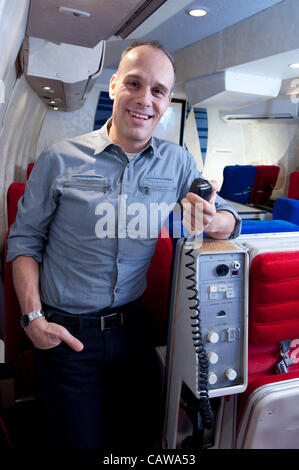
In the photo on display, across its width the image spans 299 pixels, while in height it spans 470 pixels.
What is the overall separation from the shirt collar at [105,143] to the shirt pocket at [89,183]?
0.10 m

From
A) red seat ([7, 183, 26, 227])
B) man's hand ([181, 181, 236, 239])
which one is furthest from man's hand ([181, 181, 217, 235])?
red seat ([7, 183, 26, 227])

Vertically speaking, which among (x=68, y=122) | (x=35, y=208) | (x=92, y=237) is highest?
(x=68, y=122)

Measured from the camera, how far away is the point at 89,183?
1221 mm

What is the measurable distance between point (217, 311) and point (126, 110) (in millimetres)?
768

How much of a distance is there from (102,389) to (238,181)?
6374 millimetres

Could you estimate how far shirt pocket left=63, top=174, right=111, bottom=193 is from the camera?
1.20 meters

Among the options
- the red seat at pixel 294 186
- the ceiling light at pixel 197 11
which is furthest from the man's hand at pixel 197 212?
the red seat at pixel 294 186

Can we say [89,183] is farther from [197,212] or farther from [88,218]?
[197,212]

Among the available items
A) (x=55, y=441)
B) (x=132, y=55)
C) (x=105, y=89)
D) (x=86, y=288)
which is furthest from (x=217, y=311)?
(x=105, y=89)

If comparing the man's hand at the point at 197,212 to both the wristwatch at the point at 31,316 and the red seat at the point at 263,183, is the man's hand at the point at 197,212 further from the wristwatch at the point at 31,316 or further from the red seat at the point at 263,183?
the red seat at the point at 263,183

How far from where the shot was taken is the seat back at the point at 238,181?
696cm

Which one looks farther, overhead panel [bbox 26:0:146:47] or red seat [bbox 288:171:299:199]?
red seat [bbox 288:171:299:199]

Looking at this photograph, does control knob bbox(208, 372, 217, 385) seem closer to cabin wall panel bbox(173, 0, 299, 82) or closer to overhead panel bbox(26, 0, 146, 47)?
overhead panel bbox(26, 0, 146, 47)

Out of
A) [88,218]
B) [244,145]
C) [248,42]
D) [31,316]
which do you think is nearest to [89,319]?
[31,316]
